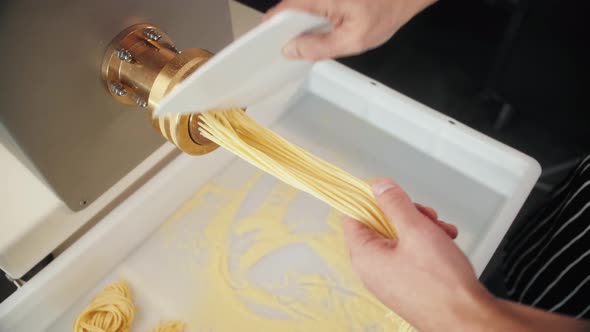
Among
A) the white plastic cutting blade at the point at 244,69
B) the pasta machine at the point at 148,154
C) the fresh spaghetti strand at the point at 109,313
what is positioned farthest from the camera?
the fresh spaghetti strand at the point at 109,313

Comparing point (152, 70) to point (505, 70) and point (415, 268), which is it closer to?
point (415, 268)

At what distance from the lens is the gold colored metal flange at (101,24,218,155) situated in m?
0.47

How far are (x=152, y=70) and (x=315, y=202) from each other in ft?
1.19

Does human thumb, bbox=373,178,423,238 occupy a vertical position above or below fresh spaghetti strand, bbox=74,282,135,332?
above

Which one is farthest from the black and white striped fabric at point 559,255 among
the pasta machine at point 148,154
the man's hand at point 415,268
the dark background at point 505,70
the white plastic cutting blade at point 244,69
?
the white plastic cutting blade at point 244,69

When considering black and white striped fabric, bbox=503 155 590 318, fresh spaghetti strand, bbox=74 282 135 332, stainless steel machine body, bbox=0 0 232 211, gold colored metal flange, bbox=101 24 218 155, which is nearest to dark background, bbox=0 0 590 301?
black and white striped fabric, bbox=503 155 590 318

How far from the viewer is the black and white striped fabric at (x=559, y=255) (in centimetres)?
65

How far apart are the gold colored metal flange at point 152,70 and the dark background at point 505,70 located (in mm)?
563

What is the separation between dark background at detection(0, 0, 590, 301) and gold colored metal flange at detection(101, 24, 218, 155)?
0.56m

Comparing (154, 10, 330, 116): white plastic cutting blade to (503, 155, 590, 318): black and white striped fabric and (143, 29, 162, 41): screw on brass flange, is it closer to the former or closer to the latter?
(143, 29, 162, 41): screw on brass flange

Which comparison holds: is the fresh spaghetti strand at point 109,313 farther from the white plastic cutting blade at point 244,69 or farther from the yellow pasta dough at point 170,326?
the white plastic cutting blade at point 244,69

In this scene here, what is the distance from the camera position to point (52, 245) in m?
0.58

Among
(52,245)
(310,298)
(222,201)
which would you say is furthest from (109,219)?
(310,298)

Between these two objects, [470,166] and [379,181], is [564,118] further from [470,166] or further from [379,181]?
[379,181]
